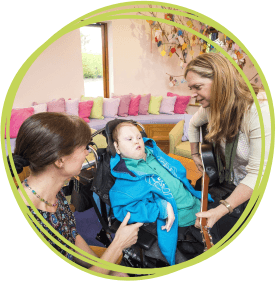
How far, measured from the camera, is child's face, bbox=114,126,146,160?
1.29 meters

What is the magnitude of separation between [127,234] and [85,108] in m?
2.52

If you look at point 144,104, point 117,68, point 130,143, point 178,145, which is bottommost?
point 178,145

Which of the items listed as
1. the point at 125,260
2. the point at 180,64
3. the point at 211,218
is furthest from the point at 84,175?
the point at 180,64

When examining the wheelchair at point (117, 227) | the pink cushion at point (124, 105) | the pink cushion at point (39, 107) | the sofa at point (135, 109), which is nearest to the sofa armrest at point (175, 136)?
the sofa at point (135, 109)

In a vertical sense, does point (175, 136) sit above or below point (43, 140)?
below

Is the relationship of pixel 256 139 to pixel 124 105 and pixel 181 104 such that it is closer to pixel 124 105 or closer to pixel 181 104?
pixel 124 105

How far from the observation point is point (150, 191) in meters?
1.19

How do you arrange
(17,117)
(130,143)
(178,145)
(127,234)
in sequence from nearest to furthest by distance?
(127,234), (130,143), (17,117), (178,145)

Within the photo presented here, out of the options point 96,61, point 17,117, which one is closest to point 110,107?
point 96,61

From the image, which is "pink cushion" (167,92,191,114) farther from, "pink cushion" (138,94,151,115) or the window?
the window

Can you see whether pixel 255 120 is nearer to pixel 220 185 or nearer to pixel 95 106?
pixel 220 185

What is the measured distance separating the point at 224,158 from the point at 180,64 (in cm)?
287

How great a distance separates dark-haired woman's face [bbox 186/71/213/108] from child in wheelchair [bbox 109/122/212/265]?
482 millimetres

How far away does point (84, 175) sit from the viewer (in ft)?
4.42
